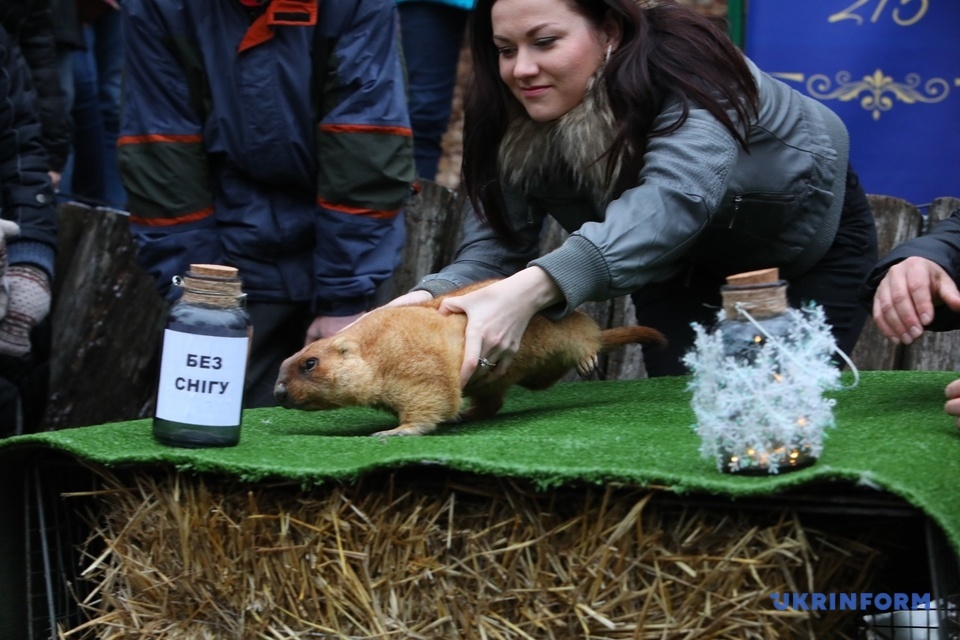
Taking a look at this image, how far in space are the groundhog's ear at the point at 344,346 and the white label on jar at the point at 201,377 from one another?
0.26 metres

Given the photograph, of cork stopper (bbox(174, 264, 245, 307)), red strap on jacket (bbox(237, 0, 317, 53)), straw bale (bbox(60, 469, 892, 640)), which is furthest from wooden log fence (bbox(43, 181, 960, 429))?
straw bale (bbox(60, 469, 892, 640))

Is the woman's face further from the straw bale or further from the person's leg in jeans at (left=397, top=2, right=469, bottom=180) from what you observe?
the person's leg in jeans at (left=397, top=2, right=469, bottom=180)

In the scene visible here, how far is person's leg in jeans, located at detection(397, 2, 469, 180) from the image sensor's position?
4.69 m

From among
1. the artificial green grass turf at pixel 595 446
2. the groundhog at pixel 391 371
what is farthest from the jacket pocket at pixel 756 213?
the groundhog at pixel 391 371

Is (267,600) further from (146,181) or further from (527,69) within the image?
(146,181)

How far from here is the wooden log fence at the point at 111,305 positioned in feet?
15.3

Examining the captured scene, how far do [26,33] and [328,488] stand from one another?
2.90 meters

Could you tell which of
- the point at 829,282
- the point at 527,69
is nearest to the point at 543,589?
the point at 527,69

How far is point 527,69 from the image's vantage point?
9.27 ft

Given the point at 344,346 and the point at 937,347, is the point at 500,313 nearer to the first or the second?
the point at 344,346

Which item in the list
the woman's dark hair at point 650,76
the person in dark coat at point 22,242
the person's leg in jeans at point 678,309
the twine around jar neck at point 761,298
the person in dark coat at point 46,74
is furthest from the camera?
the person in dark coat at point 46,74

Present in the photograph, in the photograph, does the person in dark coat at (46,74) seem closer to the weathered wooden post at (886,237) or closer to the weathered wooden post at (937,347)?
the weathered wooden post at (886,237)

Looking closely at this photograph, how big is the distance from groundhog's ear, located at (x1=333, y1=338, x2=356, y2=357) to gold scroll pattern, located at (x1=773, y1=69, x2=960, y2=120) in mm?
2792

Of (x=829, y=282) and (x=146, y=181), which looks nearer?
(x=829, y=282)
